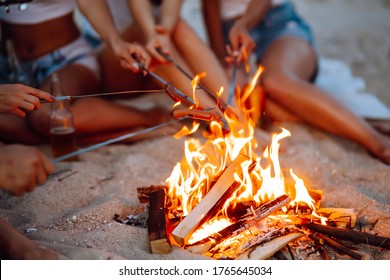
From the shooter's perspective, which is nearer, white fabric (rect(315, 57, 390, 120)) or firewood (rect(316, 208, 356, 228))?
firewood (rect(316, 208, 356, 228))

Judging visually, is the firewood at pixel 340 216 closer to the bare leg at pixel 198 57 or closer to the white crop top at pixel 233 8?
the bare leg at pixel 198 57

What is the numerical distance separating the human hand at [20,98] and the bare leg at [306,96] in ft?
5.60

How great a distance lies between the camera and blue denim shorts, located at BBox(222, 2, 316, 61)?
3.63 m

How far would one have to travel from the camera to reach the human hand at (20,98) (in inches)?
80.0

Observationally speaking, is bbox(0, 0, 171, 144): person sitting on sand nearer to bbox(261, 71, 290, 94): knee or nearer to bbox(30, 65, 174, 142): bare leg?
bbox(30, 65, 174, 142): bare leg

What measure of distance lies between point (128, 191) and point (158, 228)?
2.00ft

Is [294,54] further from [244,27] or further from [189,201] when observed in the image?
[189,201]

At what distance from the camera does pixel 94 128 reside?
3.16m

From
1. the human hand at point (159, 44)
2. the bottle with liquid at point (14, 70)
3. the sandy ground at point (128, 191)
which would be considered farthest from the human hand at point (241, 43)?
the bottle with liquid at point (14, 70)

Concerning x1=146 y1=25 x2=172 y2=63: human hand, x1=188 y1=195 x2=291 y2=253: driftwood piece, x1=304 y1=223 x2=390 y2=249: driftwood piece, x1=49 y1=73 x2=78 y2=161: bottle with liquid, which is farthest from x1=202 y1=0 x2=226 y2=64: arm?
x1=304 y1=223 x2=390 y2=249: driftwood piece

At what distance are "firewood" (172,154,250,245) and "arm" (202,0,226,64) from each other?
5.82ft
